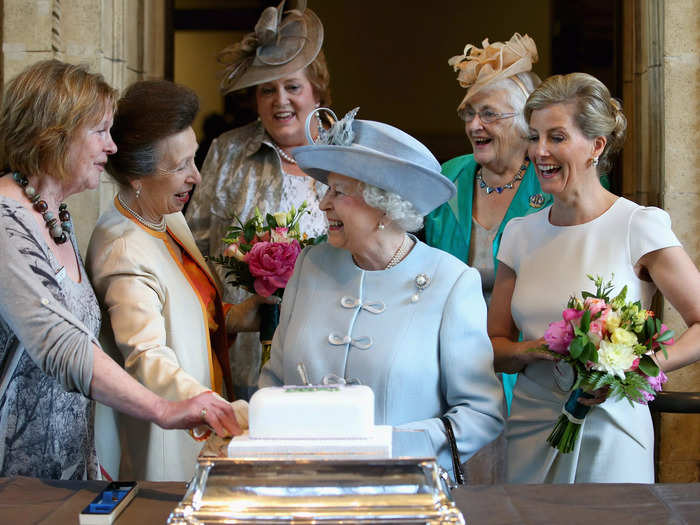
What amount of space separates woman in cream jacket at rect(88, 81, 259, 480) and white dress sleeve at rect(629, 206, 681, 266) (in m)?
1.43

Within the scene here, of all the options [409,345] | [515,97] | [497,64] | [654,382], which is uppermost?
[497,64]

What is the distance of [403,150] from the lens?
2.39m

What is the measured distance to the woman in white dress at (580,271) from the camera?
2629 millimetres

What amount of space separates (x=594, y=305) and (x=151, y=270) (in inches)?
53.9

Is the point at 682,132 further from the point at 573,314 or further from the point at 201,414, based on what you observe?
the point at 201,414

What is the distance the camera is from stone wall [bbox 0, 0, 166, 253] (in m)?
3.92

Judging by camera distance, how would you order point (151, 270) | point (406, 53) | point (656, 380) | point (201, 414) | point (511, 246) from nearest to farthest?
point (201, 414)
point (656, 380)
point (151, 270)
point (511, 246)
point (406, 53)

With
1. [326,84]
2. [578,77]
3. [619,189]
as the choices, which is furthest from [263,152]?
[619,189]

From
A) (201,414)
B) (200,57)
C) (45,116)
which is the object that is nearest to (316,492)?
(201,414)

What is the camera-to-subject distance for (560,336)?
7.84ft

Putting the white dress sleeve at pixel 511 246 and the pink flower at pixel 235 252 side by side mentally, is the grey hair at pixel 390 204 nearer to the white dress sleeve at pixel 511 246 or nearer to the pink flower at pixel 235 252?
Result: the white dress sleeve at pixel 511 246

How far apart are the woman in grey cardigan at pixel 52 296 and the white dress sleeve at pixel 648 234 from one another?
142cm

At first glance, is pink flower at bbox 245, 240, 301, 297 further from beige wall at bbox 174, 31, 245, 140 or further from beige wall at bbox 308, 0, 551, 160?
beige wall at bbox 174, 31, 245, 140

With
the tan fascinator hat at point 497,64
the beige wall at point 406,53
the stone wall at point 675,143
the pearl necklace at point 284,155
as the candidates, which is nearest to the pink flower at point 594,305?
the tan fascinator hat at point 497,64
